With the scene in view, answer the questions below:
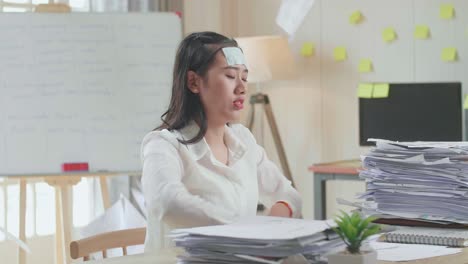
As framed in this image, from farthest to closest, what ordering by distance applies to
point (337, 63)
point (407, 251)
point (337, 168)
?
point (337, 63)
point (337, 168)
point (407, 251)

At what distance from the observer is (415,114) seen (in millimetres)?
4352

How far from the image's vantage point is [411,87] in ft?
14.3

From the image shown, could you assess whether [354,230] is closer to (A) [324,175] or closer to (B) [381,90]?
(A) [324,175]

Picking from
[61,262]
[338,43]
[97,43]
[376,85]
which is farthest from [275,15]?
[61,262]

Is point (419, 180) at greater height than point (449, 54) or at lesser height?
lesser

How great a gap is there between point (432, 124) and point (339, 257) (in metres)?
3.23

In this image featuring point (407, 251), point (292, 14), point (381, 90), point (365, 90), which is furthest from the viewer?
point (292, 14)

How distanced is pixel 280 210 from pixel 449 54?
109 inches

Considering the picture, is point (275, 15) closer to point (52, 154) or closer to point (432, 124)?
point (432, 124)

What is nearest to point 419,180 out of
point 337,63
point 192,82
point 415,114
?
point 192,82

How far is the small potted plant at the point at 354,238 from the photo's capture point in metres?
1.18

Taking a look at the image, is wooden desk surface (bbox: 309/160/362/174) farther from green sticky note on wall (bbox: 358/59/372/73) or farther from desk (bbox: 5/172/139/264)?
desk (bbox: 5/172/139/264)

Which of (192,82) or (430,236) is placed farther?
(192,82)

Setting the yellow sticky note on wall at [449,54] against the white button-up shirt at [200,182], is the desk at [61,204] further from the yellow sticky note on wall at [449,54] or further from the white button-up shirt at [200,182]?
the yellow sticky note on wall at [449,54]
